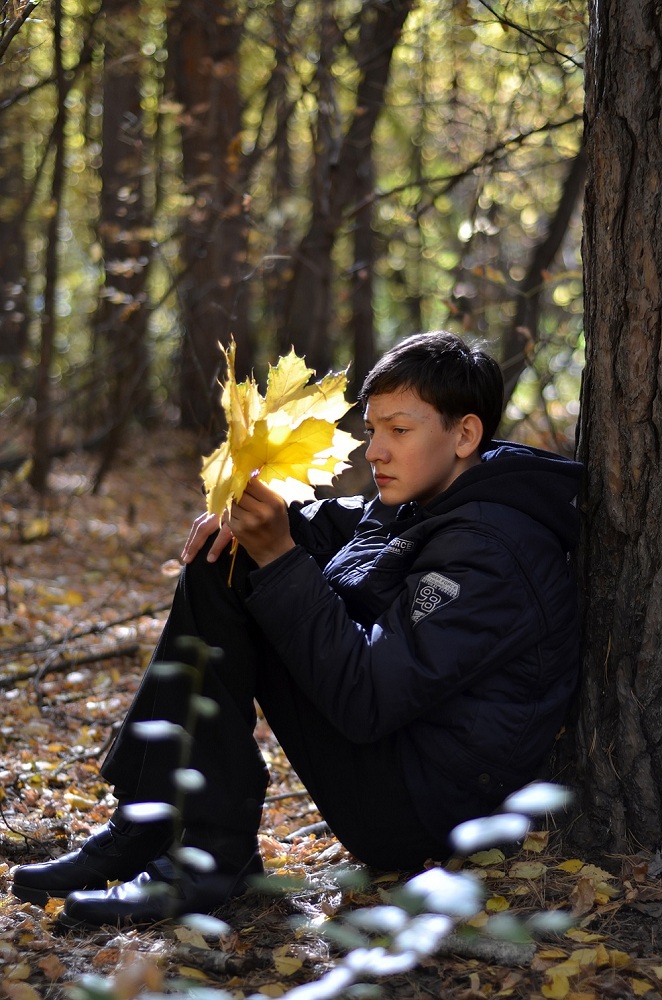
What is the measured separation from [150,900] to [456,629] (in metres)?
0.92

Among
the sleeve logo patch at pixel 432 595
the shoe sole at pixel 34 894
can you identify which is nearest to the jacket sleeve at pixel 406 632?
the sleeve logo patch at pixel 432 595

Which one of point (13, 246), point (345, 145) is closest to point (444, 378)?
point (345, 145)

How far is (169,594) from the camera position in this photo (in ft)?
19.0

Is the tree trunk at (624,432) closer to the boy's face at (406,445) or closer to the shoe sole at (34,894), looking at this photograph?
the boy's face at (406,445)

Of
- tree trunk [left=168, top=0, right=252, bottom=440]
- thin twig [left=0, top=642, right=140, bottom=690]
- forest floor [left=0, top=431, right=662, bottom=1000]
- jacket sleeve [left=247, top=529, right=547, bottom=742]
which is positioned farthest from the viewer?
tree trunk [left=168, top=0, right=252, bottom=440]

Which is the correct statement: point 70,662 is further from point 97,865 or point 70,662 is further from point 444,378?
point 444,378

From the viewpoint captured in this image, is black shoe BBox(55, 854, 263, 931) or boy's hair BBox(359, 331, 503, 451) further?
boy's hair BBox(359, 331, 503, 451)

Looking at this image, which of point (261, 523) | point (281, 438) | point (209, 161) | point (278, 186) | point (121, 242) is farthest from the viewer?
point (121, 242)

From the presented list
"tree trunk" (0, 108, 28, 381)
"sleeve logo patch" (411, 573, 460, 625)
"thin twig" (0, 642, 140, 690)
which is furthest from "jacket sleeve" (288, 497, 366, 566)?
"tree trunk" (0, 108, 28, 381)

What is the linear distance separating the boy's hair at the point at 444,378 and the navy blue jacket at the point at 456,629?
0.46 feet

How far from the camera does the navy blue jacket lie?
6.87 ft

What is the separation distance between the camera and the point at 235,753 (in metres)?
2.31

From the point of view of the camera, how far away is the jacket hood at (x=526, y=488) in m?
2.26

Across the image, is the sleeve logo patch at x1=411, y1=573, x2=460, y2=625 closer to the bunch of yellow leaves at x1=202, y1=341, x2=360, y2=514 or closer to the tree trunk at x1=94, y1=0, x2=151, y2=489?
the bunch of yellow leaves at x1=202, y1=341, x2=360, y2=514
